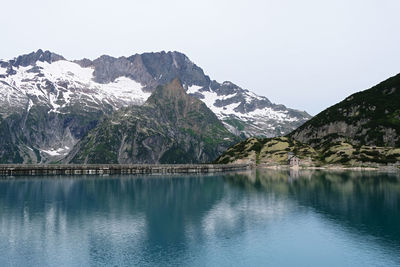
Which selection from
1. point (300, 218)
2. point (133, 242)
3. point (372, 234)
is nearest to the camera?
point (133, 242)

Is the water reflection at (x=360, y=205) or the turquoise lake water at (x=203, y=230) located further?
the water reflection at (x=360, y=205)

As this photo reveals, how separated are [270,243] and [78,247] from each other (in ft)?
96.0

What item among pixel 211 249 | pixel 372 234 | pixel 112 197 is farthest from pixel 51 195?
pixel 372 234

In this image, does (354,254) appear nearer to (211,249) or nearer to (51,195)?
(211,249)

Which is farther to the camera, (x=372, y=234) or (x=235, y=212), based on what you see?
(x=235, y=212)

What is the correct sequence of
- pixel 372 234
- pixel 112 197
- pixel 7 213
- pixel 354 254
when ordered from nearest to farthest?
1. pixel 354 254
2. pixel 372 234
3. pixel 7 213
4. pixel 112 197

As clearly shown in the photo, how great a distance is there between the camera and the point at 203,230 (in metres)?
66.9

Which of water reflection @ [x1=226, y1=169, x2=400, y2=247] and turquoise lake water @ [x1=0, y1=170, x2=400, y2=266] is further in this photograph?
water reflection @ [x1=226, y1=169, x2=400, y2=247]

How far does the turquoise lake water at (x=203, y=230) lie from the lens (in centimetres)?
4991

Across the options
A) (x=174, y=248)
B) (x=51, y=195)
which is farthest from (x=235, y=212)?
(x=51, y=195)

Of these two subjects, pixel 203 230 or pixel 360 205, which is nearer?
pixel 203 230

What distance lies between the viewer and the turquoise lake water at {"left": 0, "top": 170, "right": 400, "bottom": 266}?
164 feet

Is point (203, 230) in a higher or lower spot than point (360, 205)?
higher

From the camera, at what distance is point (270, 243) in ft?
190
